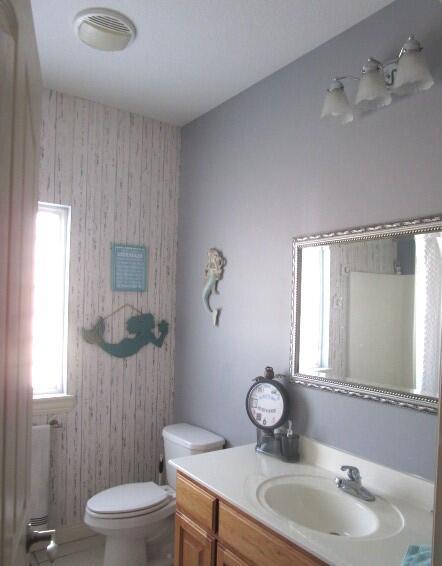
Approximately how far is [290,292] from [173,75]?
49.9 inches

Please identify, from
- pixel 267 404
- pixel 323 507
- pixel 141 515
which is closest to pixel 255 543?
pixel 323 507

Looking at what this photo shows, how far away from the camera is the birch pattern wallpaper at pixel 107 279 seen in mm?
2471

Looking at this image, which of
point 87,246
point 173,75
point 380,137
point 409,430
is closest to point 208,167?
point 173,75

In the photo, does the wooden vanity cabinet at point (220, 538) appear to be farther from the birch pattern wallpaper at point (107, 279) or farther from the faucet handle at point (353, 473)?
the birch pattern wallpaper at point (107, 279)

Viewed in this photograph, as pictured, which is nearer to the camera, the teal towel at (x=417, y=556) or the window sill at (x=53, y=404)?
the teal towel at (x=417, y=556)

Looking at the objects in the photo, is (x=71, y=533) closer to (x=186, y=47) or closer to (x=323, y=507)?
(x=323, y=507)

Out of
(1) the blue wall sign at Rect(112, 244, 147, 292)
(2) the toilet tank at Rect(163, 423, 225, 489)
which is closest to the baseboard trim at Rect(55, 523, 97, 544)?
(2) the toilet tank at Rect(163, 423, 225, 489)

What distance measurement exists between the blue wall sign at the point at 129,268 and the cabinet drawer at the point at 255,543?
1.48 meters

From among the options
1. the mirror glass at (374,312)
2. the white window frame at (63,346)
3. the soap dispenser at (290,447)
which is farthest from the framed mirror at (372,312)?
the white window frame at (63,346)

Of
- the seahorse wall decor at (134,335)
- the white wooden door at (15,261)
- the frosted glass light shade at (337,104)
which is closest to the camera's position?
the white wooden door at (15,261)

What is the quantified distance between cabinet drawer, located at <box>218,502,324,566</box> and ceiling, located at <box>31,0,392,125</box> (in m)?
1.89

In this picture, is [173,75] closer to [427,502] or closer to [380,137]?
[380,137]

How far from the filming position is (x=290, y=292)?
6.70 ft

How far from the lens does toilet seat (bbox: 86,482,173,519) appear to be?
206 centimetres
